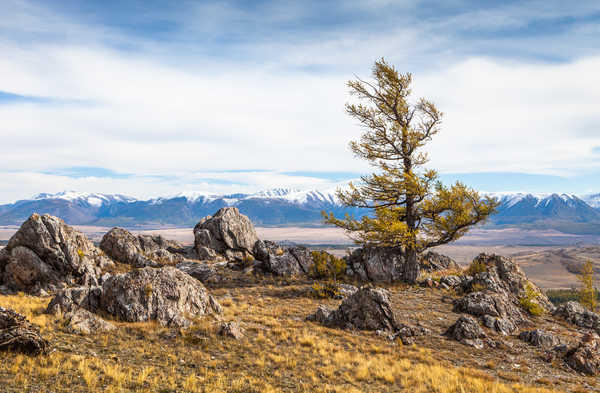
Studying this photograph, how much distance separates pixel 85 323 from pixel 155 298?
344cm

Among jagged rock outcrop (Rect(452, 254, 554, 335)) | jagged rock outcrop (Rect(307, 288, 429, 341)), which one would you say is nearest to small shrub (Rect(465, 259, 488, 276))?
jagged rock outcrop (Rect(452, 254, 554, 335))

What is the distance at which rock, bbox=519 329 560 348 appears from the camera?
1847cm

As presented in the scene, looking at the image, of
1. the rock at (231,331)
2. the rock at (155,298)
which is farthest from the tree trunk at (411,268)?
the rock at (231,331)

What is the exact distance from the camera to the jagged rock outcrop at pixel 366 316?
64.5 ft

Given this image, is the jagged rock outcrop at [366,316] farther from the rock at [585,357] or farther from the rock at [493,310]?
the rock at [585,357]

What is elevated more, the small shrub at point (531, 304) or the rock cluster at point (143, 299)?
the rock cluster at point (143, 299)

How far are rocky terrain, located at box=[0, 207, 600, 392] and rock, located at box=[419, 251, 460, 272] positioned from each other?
6.00 meters

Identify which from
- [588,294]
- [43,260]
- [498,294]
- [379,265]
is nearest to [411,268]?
[379,265]

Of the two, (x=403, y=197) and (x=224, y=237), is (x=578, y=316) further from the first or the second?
(x=224, y=237)

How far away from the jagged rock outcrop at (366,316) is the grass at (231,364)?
114 cm

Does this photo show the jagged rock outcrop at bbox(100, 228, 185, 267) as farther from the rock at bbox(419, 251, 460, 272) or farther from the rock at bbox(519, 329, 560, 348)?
the rock at bbox(519, 329, 560, 348)

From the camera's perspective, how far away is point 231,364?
13.6 m

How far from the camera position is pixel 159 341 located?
15.2 metres

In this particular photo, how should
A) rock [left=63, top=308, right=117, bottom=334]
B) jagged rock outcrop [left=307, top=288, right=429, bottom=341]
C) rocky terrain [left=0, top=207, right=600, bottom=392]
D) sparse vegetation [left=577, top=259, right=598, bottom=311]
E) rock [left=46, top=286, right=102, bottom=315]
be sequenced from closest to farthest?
rocky terrain [left=0, top=207, right=600, bottom=392], rock [left=63, top=308, right=117, bottom=334], rock [left=46, top=286, right=102, bottom=315], jagged rock outcrop [left=307, top=288, right=429, bottom=341], sparse vegetation [left=577, top=259, right=598, bottom=311]
